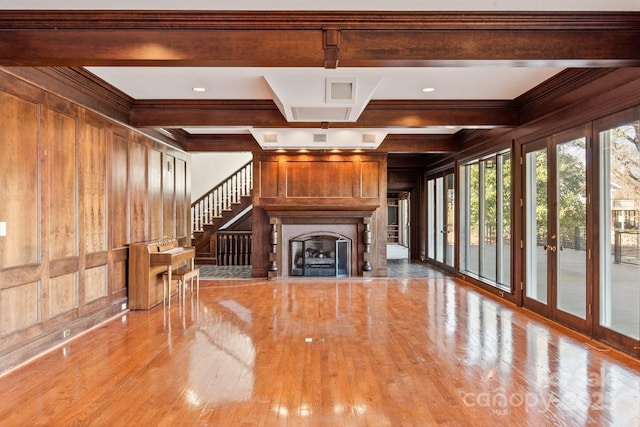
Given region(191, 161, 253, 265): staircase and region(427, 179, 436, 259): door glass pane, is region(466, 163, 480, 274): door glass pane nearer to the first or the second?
region(427, 179, 436, 259): door glass pane

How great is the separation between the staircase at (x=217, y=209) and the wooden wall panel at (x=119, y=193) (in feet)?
16.0

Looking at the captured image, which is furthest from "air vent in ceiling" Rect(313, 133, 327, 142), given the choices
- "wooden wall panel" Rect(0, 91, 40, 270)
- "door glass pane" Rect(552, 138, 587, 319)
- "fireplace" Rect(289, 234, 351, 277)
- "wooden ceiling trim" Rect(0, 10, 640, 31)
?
"wooden wall panel" Rect(0, 91, 40, 270)

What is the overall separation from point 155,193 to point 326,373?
14.3ft

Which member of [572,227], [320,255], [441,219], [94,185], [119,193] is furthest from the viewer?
[441,219]

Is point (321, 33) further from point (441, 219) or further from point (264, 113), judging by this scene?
point (441, 219)

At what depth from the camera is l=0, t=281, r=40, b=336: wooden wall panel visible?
11.2 feet

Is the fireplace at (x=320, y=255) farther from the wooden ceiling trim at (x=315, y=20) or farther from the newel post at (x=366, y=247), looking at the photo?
the wooden ceiling trim at (x=315, y=20)

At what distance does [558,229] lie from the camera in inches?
195

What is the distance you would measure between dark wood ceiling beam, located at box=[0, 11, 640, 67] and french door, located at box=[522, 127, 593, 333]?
169 cm

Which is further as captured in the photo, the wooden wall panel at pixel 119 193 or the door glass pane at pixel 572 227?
the wooden wall panel at pixel 119 193

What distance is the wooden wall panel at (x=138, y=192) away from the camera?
18.6ft

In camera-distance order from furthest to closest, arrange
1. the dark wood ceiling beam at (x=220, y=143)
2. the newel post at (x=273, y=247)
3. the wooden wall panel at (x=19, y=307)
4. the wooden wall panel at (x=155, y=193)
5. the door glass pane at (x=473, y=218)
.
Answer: the newel post at (x=273, y=247)
the dark wood ceiling beam at (x=220, y=143)
the door glass pane at (x=473, y=218)
the wooden wall panel at (x=155, y=193)
the wooden wall panel at (x=19, y=307)

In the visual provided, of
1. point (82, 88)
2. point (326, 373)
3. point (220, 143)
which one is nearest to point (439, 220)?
point (220, 143)

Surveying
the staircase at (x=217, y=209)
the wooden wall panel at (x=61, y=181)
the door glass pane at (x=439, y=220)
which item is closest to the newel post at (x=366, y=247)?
the door glass pane at (x=439, y=220)
